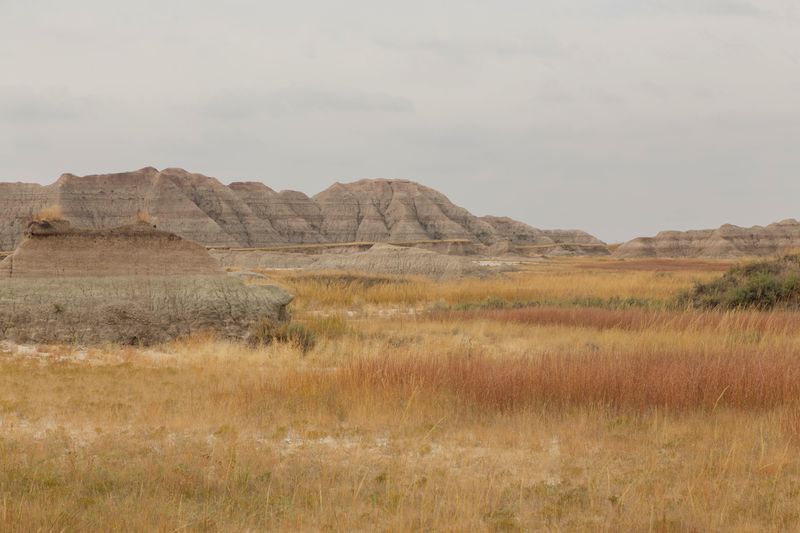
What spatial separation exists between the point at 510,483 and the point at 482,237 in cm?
13918

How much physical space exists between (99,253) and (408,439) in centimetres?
1169

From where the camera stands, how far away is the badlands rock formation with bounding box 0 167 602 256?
11638 cm

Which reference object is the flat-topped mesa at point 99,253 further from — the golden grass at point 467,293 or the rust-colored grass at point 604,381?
the rust-colored grass at point 604,381

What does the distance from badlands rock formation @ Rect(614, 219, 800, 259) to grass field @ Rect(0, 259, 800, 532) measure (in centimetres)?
10216

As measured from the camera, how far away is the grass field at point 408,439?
5105 millimetres

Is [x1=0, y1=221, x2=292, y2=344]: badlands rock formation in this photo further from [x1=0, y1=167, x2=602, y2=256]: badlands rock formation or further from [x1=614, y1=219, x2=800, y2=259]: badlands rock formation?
[x1=614, y1=219, x2=800, y2=259]: badlands rock formation

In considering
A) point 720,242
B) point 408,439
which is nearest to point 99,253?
point 408,439

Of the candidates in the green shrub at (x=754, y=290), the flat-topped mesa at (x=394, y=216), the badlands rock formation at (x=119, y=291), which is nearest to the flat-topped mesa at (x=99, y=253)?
the badlands rock formation at (x=119, y=291)

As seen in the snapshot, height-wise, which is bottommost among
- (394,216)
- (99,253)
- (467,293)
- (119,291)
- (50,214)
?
(467,293)

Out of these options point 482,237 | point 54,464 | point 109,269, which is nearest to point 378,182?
point 482,237

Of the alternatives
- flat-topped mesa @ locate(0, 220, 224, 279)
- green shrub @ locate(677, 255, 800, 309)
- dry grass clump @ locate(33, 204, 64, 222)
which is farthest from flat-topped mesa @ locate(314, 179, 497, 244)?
flat-topped mesa @ locate(0, 220, 224, 279)

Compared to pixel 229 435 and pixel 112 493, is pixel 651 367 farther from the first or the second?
pixel 112 493

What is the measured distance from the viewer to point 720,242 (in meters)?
108

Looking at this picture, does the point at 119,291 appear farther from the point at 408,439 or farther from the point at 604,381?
the point at 604,381
